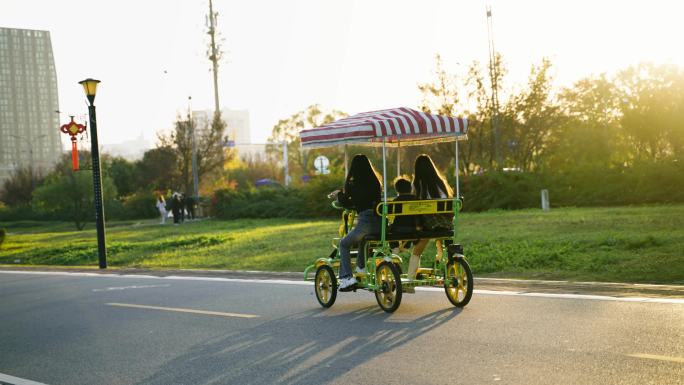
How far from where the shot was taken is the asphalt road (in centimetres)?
699

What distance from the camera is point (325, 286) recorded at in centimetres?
1108

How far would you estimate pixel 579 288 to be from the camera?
11.4 m

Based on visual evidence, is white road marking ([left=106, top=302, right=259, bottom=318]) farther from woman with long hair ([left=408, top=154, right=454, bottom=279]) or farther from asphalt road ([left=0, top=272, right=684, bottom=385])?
woman with long hair ([left=408, top=154, right=454, bottom=279])

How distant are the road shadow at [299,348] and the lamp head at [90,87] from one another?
12.8 meters

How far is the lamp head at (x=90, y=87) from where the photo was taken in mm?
20956

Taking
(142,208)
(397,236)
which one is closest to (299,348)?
(397,236)

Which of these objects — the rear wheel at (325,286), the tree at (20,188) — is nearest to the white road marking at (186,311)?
the rear wheel at (325,286)

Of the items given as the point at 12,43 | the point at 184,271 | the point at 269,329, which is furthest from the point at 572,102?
the point at 12,43

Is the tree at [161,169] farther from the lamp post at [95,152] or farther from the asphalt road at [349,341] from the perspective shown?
the asphalt road at [349,341]

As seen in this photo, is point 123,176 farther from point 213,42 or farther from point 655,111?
point 655,111

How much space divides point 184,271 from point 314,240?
497 centimetres

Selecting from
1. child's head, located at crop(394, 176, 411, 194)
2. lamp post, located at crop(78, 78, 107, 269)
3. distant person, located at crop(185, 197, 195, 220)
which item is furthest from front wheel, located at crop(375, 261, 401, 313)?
distant person, located at crop(185, 197, 195, 220)

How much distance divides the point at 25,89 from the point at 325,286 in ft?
537

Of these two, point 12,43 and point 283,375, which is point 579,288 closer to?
point 283,375
